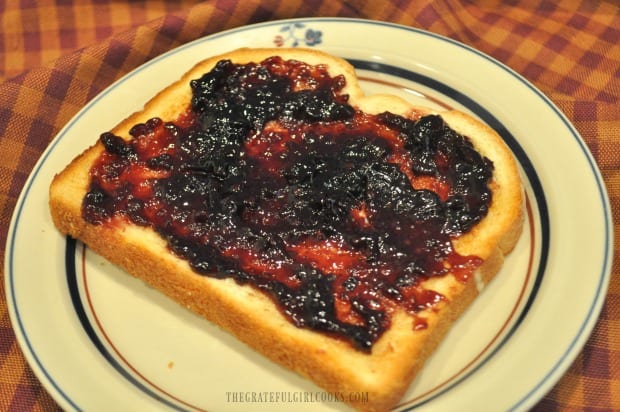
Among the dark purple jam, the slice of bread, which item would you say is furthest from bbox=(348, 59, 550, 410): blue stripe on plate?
the dark purple jam

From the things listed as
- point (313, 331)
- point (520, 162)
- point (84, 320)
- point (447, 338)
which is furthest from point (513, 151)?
point (84, 320)

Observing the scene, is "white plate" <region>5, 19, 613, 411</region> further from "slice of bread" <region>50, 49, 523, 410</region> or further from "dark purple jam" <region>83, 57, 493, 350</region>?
"dark purple jam" <region>83, 57, 493, 350</region>

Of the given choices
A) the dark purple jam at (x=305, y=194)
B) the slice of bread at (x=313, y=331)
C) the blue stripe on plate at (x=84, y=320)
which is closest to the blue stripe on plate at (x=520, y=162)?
the blue stripe on plate at (x=84, y=320)

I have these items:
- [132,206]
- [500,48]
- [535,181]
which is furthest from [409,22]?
[132,206]

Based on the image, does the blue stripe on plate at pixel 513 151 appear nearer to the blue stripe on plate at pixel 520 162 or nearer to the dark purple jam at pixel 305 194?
the blue stripe on plate at pixel 520 162

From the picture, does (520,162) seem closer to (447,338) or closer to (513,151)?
(513,151)

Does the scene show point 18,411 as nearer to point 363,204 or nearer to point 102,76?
point 363,204
